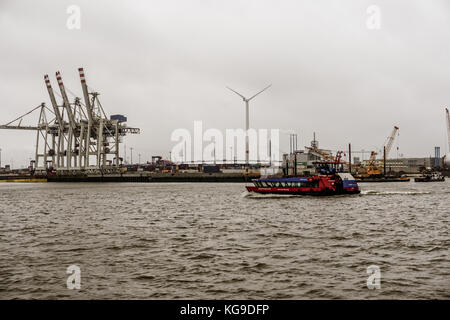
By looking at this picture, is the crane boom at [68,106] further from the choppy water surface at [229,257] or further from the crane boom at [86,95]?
the choppy water surface at [229,257]

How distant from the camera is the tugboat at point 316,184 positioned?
52.4 metres

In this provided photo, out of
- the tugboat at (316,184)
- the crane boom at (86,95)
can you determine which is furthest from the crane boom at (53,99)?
the tugboat at (316,184)

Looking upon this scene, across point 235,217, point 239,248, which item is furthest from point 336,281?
point 235,217

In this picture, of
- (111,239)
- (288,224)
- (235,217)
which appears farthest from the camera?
(235,217)

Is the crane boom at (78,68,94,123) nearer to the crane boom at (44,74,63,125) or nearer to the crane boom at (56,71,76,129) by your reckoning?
the crane boom at (56,71,76,129)

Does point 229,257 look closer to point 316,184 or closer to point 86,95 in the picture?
point 316,184

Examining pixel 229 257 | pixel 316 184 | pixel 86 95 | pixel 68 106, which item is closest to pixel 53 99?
pixel 68 106

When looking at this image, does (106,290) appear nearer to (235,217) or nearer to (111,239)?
(111,239)

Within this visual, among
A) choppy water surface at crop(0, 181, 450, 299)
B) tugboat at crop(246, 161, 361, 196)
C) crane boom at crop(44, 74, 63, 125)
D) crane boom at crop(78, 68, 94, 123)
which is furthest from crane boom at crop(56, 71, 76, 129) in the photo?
choppy water surface at crop(0, 181, 450, 299)

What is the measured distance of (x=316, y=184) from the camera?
52.7m

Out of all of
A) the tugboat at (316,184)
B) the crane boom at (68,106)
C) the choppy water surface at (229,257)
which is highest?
the crane boom at (68,106)

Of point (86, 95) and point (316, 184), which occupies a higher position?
point (86, 95)

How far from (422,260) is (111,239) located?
1525cm
